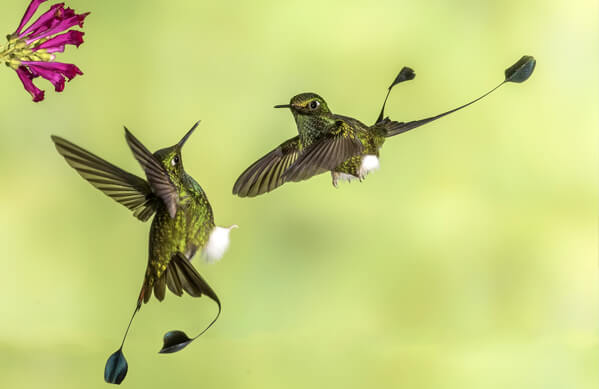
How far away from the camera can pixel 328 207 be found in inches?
69.9

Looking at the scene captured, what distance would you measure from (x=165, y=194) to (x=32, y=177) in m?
1.13

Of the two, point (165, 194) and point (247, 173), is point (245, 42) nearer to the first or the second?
point (247, 173)

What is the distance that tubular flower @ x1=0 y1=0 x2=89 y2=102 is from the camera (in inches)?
24.8

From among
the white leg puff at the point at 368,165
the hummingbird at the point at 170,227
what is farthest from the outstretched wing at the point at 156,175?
the white leg puff at the point at 368,165

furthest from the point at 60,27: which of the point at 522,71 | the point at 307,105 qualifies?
the point at 522,71

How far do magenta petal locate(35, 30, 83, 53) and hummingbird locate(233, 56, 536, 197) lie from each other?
0.23 metres

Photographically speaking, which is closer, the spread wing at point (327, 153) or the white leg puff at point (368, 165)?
the spread wing at point (327, 153)

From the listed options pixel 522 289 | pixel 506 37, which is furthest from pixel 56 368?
pixel 506 37

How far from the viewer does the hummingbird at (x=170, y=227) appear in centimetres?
66

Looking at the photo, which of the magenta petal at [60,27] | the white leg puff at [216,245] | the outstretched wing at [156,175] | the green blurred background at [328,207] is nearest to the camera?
the outstretched wing at [156,175]

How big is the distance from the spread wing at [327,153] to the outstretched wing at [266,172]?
0.09 m

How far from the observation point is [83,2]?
5.16ft

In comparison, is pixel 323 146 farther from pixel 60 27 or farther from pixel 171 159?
pixel 60 27

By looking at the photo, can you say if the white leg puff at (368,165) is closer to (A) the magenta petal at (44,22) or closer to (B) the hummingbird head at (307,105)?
(B) the hummingbird head at (307,105)
